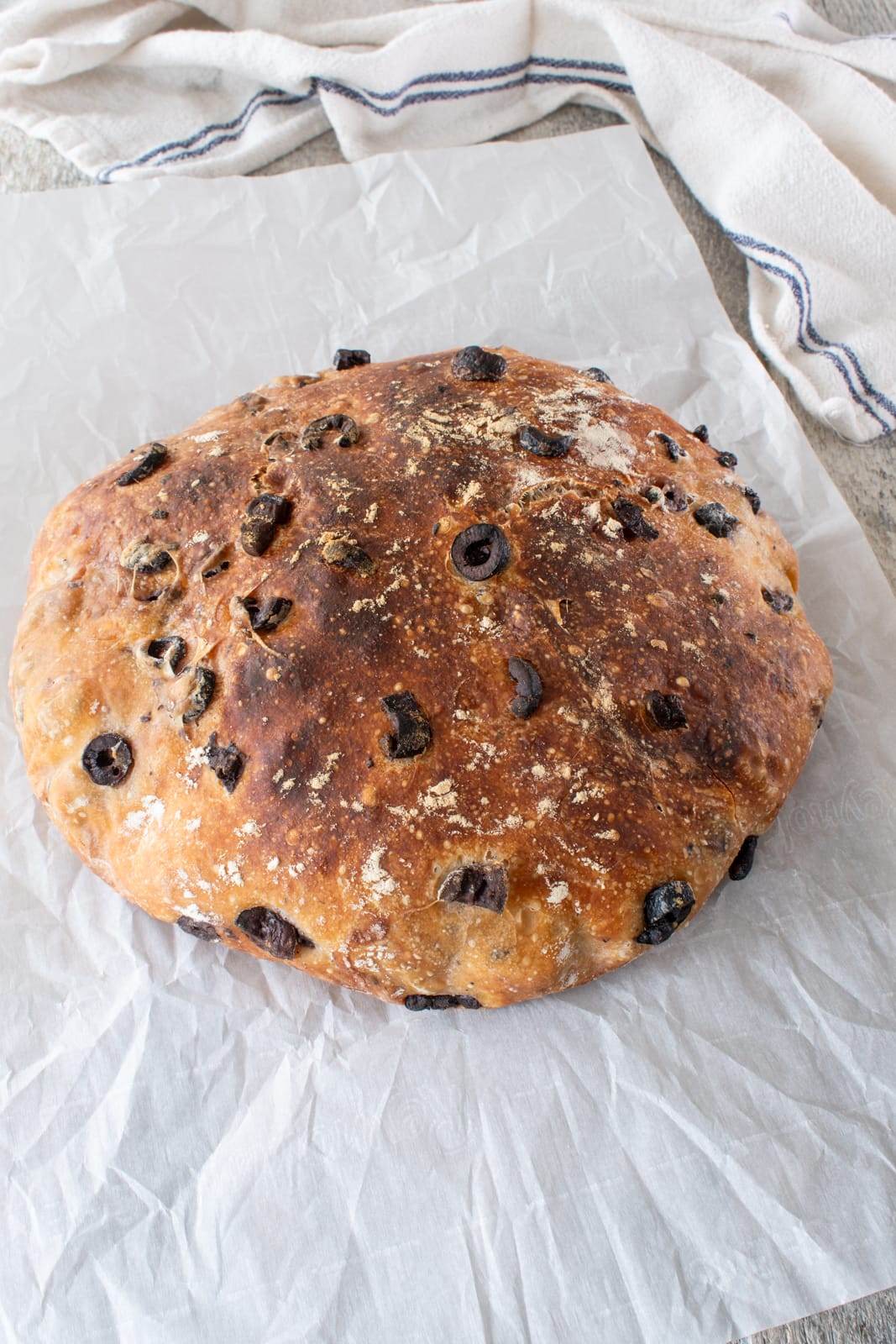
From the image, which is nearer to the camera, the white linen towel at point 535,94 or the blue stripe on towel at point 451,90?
the white linen towel at point 535,94

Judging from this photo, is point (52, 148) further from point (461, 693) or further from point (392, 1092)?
point (392, 1092)

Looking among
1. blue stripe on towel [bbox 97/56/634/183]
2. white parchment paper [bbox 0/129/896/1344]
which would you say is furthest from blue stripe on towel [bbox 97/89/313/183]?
white parchment paper [bbox 0/129/896/1344]

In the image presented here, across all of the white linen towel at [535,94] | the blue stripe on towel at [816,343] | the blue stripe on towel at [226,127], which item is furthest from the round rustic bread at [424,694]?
the blue stripe on towel at [226,127]

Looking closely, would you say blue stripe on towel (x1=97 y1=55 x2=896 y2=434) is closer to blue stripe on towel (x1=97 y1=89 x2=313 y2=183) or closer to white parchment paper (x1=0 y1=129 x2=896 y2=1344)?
blue stripe on towel (x1=97 y1=89 x2=313 y2=183)

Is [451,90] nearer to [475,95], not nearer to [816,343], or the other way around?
[475,95]

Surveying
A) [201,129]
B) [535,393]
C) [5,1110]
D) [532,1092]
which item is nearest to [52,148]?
[201,129]

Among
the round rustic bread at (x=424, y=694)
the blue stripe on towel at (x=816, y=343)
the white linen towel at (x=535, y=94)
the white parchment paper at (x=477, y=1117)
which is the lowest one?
the white parchment paper at (x=477, y=1117)

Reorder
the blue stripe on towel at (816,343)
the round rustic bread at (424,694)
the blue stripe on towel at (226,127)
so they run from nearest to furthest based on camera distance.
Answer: the round rustic bread at (424,694)
the blue stripe on towel at (816,343)
the blue stripe on towel at (226,127)

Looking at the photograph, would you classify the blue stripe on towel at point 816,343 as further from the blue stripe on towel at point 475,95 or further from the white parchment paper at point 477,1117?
the white parchment paper at point 477,1117
